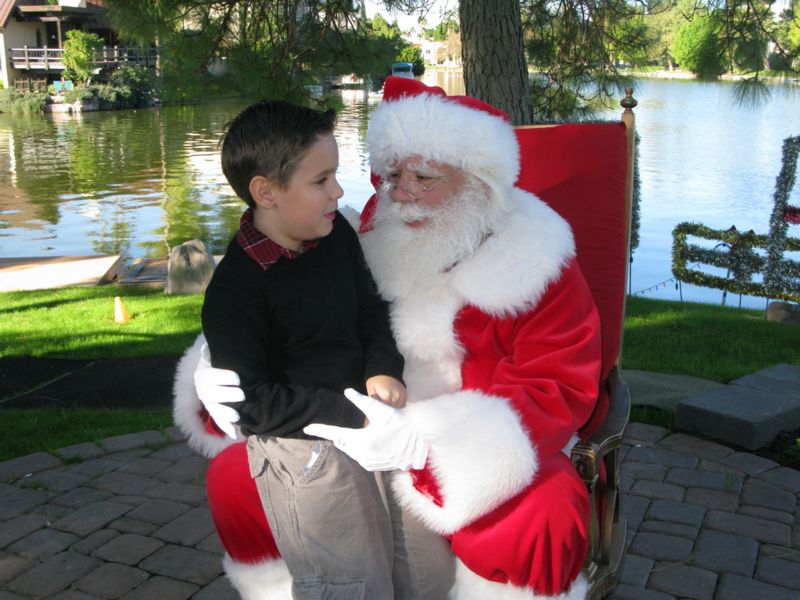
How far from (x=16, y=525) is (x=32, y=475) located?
0.48m

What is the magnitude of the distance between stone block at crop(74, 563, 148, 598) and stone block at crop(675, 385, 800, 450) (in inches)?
101

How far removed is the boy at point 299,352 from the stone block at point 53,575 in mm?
1217

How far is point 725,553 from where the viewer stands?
2941 millimetres

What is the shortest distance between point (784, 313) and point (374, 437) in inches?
233

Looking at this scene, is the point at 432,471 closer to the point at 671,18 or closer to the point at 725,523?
the point at 725,523

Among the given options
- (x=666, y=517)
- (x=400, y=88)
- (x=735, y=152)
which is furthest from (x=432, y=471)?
(x=735, y=152)

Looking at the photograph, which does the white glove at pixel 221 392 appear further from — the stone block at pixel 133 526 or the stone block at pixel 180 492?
the stone block at pixel 180 492

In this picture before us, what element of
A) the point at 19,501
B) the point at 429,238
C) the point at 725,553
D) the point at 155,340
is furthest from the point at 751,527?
the point at 155,340

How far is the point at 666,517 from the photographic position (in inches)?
127

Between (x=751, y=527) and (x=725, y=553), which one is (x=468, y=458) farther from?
(x=751, y=527)

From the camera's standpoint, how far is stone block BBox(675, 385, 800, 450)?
3809 millimetres

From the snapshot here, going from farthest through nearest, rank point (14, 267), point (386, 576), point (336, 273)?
point (14, 267) → point (336, 273) → point (386, 576)

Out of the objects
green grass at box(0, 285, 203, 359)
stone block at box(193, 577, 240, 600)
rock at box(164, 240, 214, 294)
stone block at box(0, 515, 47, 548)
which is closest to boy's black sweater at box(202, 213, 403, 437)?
stone block at box(193, 577, 240, 600)

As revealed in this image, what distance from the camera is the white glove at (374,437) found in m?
1.88
